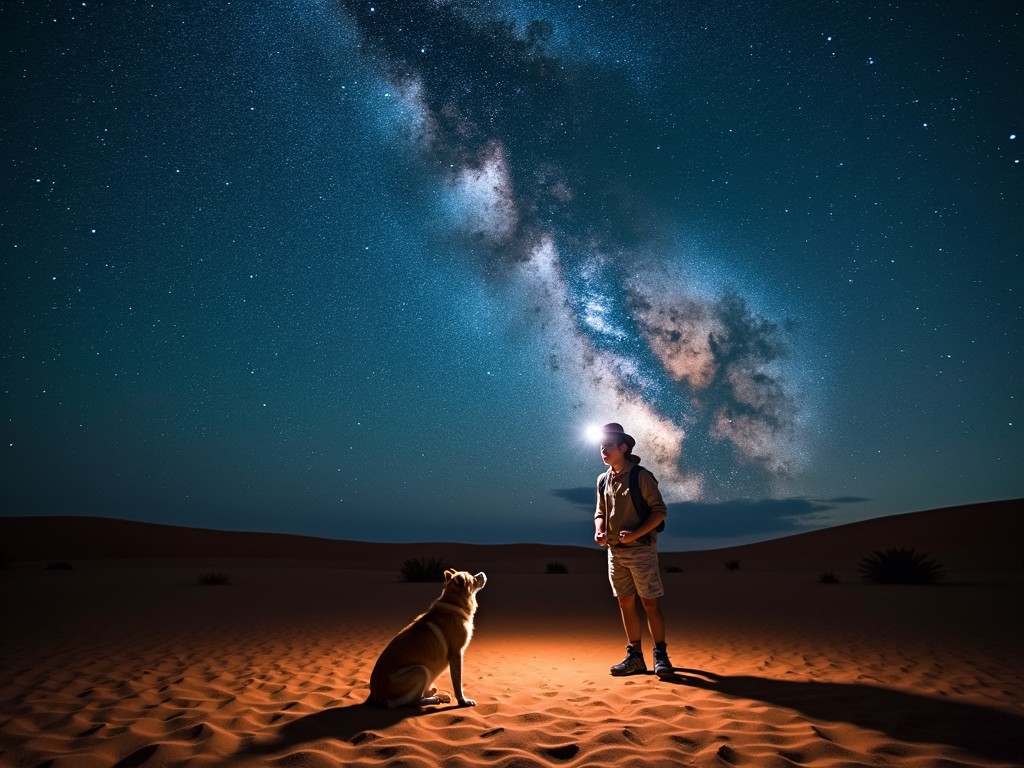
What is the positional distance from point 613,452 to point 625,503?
54 centimetres

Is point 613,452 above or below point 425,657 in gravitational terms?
above

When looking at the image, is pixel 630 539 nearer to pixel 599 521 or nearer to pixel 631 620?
pixel 599 521

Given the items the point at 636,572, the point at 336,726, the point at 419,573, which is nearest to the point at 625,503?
the point at 636,572

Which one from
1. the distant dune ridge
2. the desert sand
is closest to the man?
the desert sand

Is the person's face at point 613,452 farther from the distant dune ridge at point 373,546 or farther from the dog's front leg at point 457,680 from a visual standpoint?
the distant dune ridge at point 373,546

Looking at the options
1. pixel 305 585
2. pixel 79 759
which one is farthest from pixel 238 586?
pixel 79 759

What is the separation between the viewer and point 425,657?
4.48 meters

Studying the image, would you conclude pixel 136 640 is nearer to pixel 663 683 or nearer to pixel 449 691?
pixel 449 691

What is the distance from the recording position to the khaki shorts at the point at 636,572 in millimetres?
5660

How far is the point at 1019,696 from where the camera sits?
5.02m

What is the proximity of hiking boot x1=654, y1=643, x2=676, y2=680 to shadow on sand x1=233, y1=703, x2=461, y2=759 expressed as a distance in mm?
2204

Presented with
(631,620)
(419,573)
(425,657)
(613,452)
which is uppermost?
(613,452)

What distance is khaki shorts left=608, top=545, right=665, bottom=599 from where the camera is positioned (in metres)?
5.66

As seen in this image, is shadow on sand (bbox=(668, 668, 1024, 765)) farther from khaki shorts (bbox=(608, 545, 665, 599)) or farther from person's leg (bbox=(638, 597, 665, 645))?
khaki shorts (bbox=(608, 545, 665, 599))
